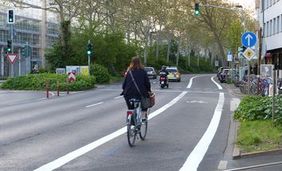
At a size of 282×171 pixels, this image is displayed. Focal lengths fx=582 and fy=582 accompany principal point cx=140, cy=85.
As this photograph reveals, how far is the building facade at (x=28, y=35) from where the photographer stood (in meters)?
81.6

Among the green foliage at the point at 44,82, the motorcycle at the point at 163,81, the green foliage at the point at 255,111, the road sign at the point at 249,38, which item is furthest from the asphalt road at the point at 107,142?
the motorcycle at the point at 163,81

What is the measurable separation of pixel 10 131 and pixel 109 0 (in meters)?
50.1

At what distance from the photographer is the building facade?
8156 centimetres

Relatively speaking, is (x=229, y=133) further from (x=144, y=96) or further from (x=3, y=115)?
(x=3, y=115)

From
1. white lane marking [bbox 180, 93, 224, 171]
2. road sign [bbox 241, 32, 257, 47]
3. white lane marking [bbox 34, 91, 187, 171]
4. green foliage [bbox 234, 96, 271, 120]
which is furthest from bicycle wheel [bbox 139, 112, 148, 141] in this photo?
road sign [bbox 241, 32, 257, 47]

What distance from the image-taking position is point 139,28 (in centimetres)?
8875

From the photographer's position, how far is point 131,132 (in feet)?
36.9

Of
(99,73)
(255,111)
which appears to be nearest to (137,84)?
(255,111)

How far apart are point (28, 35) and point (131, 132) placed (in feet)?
266

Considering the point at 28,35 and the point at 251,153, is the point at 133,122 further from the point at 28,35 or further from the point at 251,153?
the point at 28,35

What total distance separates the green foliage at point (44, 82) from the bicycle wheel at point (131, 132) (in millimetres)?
27356

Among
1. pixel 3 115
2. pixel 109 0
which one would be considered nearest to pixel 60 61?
pixel 109 0

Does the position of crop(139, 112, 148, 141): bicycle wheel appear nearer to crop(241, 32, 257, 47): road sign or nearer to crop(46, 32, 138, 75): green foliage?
crop(241, 32, 257, 47): road sign

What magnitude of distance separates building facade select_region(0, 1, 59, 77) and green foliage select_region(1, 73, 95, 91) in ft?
122
